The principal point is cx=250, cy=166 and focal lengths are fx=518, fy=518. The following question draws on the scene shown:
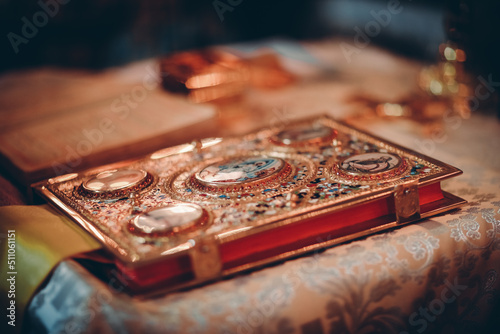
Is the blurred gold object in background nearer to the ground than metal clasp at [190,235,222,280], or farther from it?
farther from it

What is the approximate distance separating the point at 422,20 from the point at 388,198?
1051mm

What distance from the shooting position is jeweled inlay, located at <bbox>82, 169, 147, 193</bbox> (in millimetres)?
712

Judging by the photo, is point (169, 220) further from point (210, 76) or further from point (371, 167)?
point (210, 76)

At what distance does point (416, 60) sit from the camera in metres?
1.58

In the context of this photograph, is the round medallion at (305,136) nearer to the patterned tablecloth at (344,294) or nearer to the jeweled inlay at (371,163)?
the jeweled inlay at (371,163)

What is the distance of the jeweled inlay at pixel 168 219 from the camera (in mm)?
589

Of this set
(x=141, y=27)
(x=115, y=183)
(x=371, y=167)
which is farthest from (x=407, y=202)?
(x=141, y=27)

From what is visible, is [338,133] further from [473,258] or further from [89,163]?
[89,163]

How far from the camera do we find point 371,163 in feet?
→ 2.35

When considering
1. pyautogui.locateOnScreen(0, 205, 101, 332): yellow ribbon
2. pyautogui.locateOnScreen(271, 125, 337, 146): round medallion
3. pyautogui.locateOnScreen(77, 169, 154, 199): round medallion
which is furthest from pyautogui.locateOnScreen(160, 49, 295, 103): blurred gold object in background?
pyautogui.locateOnScreen(0, 205, 101, 332): yellow ribbon

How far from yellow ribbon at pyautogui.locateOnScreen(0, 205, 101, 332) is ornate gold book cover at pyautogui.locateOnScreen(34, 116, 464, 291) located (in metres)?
0.02

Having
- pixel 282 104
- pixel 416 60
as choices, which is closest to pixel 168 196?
pixel 282 104

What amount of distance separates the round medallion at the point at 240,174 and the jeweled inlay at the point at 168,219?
7cm

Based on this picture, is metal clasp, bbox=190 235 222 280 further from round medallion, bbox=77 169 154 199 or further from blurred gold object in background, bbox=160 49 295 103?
blurred gold object in background, bbox=160 49 295 103
